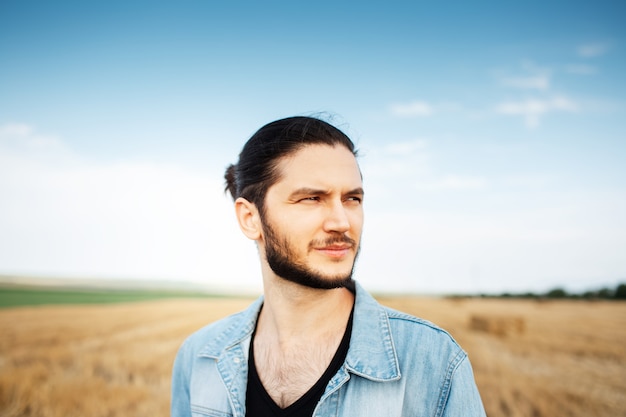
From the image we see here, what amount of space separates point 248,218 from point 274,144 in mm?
497

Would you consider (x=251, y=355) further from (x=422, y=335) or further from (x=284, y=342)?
(x=422, y=335)

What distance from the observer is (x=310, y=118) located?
A: 2645mm

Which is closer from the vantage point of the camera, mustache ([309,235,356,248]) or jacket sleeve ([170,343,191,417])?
mustache ([309,235,356,248])

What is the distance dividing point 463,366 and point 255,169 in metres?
1.57

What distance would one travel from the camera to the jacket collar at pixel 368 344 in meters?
2.02

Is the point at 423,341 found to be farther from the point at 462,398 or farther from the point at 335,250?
the point at 335,250

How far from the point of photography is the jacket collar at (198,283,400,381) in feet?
6.64

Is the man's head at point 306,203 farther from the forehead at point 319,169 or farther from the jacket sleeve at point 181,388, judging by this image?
the jacket sleeve at point 181,388

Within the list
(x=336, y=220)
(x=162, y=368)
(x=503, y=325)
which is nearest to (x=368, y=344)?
(x=336, y=220)

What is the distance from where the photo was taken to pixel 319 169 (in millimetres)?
2348

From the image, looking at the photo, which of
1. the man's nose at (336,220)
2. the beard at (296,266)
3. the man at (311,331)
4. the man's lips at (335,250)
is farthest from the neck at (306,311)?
the man's nose at (336,220)

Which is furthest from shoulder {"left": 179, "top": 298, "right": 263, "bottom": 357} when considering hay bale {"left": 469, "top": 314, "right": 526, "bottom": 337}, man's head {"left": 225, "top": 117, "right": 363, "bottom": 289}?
hay bale {"left": 469, "top": 314, "right": 526, "bottom": 337}

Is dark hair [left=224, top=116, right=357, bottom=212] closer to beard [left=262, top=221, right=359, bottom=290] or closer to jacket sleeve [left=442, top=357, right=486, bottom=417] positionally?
beard [left=262, top=221, right=359, bottom=290]

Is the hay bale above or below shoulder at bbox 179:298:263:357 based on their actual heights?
below
